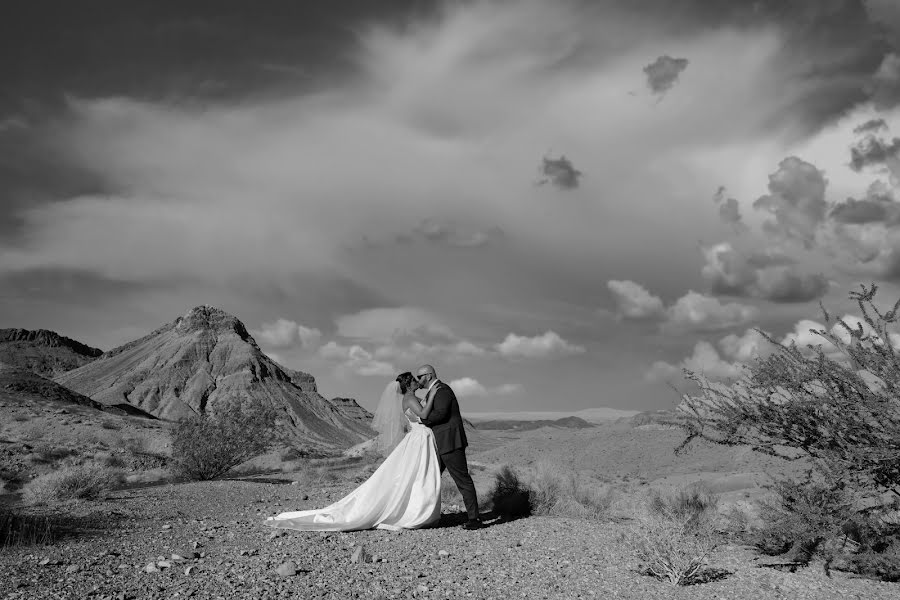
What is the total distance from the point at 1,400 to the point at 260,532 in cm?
3826

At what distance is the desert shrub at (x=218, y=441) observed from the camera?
1986 cm

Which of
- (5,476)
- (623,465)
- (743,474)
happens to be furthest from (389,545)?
(623,465)

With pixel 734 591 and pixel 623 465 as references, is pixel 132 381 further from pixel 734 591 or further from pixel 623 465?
pixel 734 591

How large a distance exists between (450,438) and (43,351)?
6002 inches

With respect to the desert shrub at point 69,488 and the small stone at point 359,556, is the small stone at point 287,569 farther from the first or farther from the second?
the desert shrub at point 69,488

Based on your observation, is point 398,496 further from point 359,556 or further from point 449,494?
point 449,494

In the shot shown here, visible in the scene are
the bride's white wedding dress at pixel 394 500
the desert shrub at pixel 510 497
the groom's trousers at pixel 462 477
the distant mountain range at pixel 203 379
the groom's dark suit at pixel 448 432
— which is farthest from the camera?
the distant mountain range at pixel 203 379

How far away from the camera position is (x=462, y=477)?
10.4m

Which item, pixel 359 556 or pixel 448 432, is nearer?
pixel 359 556

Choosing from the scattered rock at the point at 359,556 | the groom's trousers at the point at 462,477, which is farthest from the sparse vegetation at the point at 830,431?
the scattered rock at the point at 359,556

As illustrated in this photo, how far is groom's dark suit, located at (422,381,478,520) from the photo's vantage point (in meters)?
10.5

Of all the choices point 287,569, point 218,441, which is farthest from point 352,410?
point 287,569

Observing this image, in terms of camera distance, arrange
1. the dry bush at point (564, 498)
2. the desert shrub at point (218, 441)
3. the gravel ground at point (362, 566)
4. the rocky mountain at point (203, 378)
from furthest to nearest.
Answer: the rocky mountain at point (203, 378), the desert shrub at point (218, 441), the dry bush at point (564, 498), the gravel ground at point (362, 566)

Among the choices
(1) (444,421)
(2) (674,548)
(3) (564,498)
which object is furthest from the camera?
(3) (564,498)
